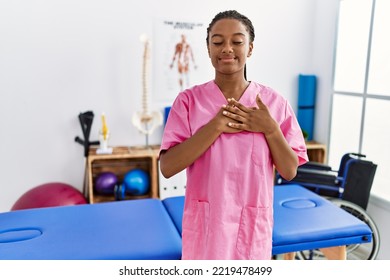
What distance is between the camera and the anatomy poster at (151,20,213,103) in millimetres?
2625

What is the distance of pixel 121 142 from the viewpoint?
270 cm

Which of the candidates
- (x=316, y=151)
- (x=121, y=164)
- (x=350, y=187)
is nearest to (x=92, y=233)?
(x=121, y=164)

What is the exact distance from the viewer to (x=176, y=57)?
2.66 meters

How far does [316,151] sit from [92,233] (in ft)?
6.47

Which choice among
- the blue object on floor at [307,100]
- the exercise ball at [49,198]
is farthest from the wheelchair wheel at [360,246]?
the exercise ball at [49,198]


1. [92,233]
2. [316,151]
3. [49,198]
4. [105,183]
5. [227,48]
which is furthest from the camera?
[316,151]

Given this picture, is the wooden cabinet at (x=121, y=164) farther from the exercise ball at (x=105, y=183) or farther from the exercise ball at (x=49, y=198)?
the exercise ball at (x=49, y=198)

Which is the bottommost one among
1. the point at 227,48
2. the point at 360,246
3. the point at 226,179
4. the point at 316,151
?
the point at 360,246

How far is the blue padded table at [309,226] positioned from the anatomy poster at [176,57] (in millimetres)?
1192

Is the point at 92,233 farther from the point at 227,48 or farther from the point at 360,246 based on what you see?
the point at 360,246

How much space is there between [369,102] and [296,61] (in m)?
0.71
